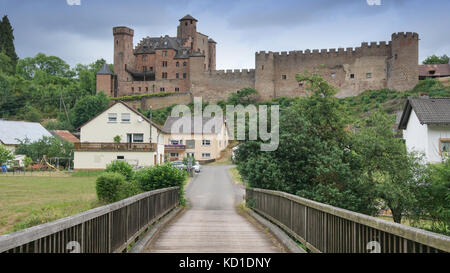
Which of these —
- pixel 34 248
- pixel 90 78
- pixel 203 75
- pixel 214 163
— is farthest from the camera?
pixel 90 78

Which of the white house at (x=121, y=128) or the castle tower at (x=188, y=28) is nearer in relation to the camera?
the white house at (x=121, y=128)

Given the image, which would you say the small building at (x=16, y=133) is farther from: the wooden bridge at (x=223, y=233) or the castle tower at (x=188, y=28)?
the castle tower at (x=188, y=28)

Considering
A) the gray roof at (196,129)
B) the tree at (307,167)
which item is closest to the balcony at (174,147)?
the gray roof at (196,129)

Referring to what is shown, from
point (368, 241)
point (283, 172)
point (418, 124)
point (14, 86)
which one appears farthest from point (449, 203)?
point (14, 86)

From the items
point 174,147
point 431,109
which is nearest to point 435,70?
point 174,147

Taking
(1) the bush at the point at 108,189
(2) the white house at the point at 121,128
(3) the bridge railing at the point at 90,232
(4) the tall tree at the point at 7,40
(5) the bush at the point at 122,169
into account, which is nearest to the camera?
(3) the bridge railing at the point at 90,232

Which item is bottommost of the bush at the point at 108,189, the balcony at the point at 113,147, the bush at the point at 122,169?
the bush at the point at 108,189

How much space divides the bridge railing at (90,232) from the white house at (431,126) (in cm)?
2492

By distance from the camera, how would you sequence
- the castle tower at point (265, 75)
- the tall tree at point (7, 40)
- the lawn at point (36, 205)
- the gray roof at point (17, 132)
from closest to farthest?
1. the lawn at point (36, 205)
2. the gray roof at point (17, 132)
3. the castle tower at point (265, 75)
4. the tall tree at point (7, 40)

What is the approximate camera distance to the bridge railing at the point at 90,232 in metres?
4.71

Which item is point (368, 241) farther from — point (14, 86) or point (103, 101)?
point (14, 86)

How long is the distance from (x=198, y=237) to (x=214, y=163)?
50.8 m

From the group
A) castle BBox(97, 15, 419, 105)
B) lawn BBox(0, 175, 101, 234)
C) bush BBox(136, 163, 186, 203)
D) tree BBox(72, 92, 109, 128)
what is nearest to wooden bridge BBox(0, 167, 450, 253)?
lawn BBox(0, 175, 101, 234)

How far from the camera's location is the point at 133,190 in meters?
19.8
